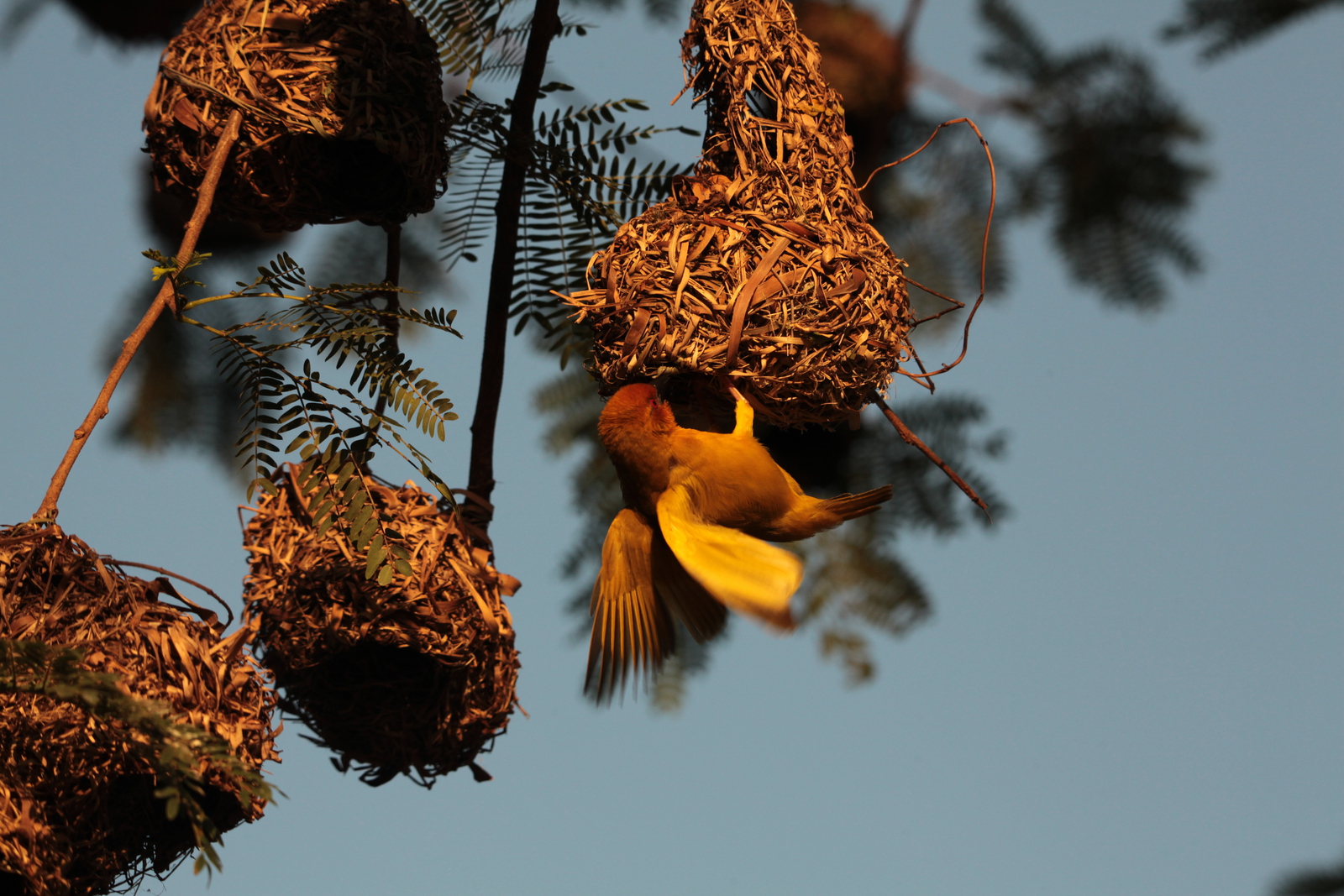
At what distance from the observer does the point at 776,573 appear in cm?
245

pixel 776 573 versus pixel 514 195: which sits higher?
pixel 514 195

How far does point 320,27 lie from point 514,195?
24.3 inches

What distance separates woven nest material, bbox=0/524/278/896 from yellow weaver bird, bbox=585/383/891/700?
0.89 meters

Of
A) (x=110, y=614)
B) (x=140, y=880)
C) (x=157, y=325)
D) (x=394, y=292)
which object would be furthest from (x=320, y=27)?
(x=157, y=325)

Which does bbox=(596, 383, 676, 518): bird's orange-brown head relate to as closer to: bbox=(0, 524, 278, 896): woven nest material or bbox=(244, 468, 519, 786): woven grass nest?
bbox=(244, 468, 519, 786): woven grass nest

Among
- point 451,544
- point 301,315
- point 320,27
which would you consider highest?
point 320,27

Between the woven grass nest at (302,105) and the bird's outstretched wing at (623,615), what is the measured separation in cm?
104

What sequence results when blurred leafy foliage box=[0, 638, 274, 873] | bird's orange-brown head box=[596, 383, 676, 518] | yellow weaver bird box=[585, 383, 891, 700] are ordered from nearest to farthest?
blurred leafy foliage box=[0, 638, 274, 873], yellow weaver bird box=[585, 383, 891, 700], bird's orange-brown head box=[596, 383, 676, 518]

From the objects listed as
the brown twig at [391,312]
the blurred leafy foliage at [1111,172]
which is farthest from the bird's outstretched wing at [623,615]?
the blurred leafy foliage at [1111,172]

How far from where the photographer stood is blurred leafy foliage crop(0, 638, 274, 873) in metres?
1.86

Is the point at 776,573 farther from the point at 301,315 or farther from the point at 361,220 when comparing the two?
the point at 361,220

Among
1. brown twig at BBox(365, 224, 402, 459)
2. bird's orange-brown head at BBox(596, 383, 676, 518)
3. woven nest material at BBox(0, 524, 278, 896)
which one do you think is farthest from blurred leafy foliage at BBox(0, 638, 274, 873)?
bird's orange-brown head at BBox(596, 383, 676, 518)

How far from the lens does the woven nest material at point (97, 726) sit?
221 cm

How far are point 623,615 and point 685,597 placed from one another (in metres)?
0.16
